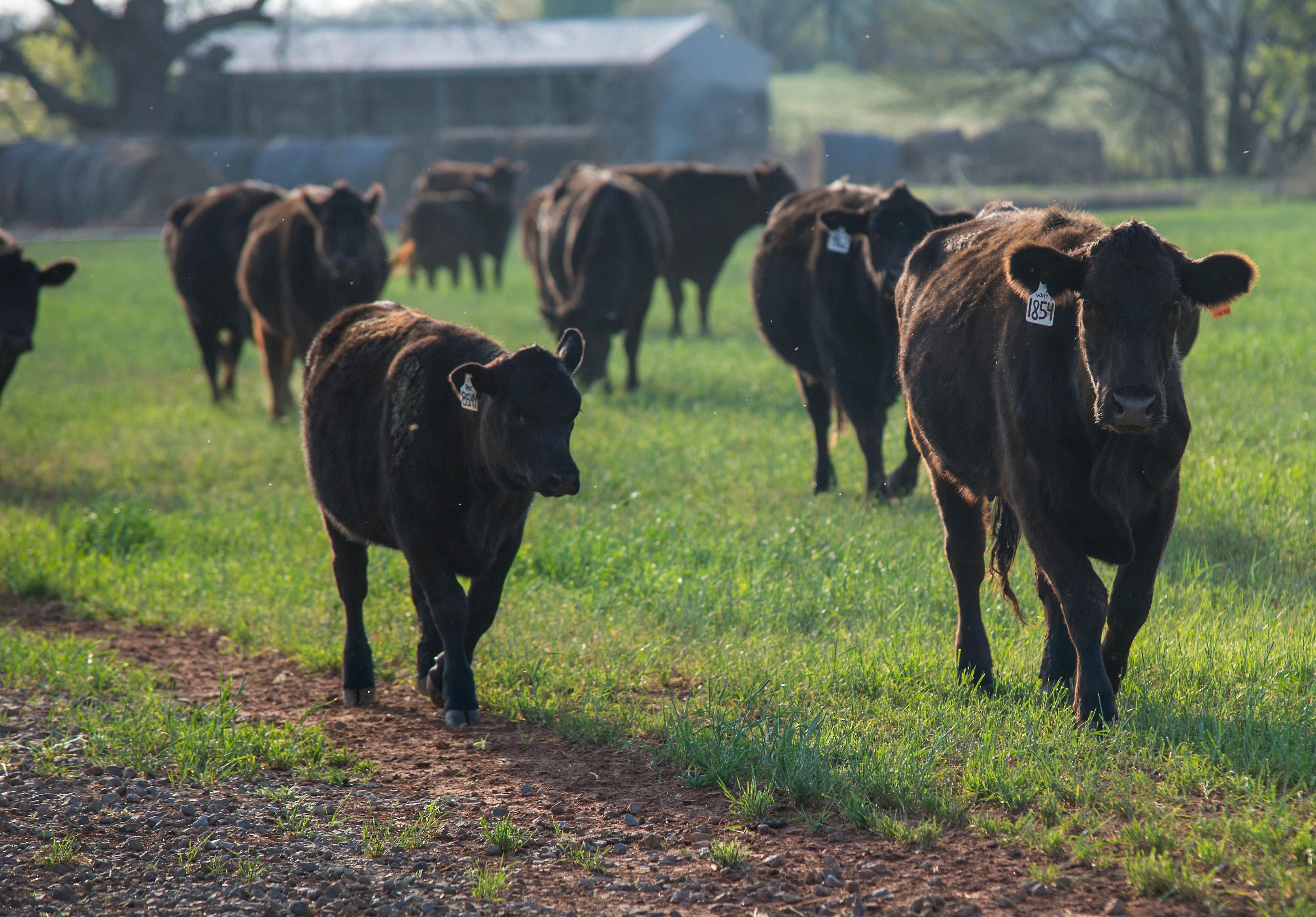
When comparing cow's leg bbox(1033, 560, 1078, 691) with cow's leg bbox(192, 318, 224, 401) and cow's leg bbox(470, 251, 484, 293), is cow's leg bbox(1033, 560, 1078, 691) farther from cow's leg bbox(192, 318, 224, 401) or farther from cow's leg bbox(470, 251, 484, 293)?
cow's leg bbox(470, 251, 484, 293)

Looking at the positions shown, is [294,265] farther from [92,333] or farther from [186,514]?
[92,333]

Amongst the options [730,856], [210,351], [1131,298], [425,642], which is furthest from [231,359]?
[1131,298]

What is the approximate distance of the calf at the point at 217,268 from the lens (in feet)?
43.2

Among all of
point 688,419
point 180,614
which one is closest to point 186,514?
point 180,614

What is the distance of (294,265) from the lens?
37.9 feet

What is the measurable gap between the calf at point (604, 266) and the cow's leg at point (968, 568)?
742 centimetres

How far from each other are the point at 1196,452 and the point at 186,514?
6.95 m

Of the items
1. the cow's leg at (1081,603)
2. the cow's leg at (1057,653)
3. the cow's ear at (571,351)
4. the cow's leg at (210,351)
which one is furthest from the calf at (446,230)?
the cow's leg at (1081,603)

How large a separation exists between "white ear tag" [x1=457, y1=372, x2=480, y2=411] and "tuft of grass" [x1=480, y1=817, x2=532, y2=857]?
1.59m

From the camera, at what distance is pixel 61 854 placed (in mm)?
3965

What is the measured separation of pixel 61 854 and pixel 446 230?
23.1 meters

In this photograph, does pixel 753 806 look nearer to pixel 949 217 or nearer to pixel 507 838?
pixel 507 838

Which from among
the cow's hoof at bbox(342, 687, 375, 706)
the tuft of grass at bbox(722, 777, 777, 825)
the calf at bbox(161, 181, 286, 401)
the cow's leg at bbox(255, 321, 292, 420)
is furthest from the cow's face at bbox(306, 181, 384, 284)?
the tuft of grass at bbox(722, 777, 777, 825)

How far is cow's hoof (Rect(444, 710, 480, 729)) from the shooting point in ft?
16.9
